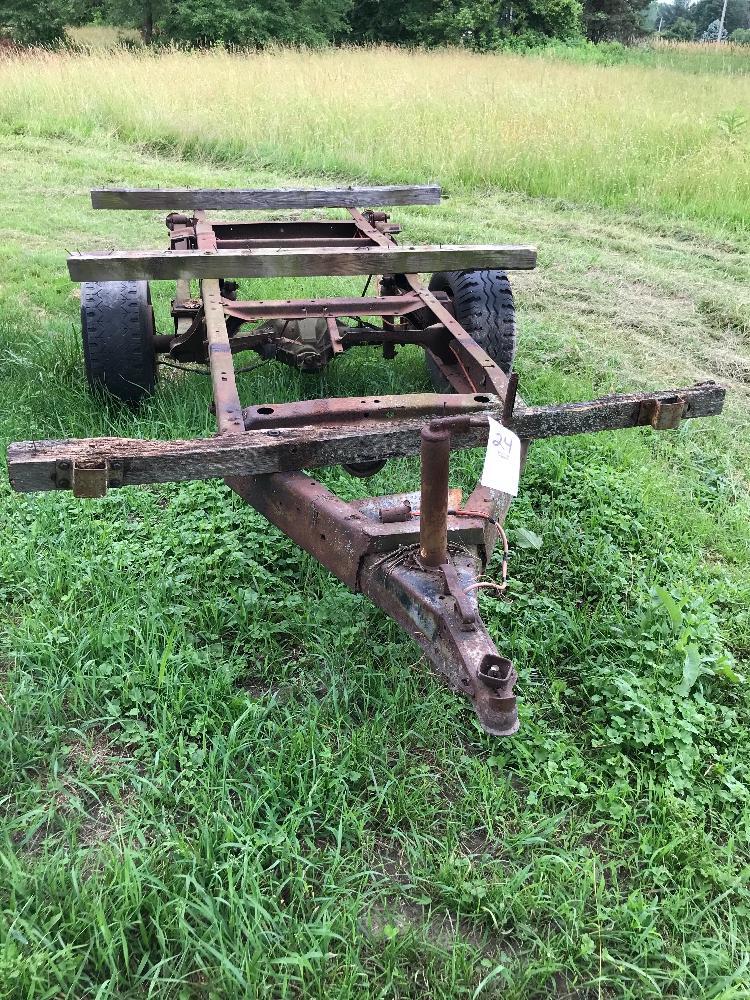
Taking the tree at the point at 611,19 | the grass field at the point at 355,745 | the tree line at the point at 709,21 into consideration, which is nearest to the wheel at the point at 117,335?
the grass field at the point at 355,745

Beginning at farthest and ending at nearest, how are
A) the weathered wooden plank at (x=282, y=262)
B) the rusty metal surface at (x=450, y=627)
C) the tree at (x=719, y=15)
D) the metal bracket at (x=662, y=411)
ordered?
the tree at (x=719, y=15), the weathered wooden plank at (x=282, y=262), the metal bracket at (x=662, y=411), the rusty metal surface at (x=450, y=627)

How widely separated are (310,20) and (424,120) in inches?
707

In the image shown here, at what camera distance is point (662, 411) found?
240 centimetres

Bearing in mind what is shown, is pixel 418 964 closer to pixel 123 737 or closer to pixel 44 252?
pixel 123 737

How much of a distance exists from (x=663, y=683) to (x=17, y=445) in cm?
205

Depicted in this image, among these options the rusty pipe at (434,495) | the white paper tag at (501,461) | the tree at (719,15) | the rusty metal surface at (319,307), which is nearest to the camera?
the rusty pipe at (434,495)

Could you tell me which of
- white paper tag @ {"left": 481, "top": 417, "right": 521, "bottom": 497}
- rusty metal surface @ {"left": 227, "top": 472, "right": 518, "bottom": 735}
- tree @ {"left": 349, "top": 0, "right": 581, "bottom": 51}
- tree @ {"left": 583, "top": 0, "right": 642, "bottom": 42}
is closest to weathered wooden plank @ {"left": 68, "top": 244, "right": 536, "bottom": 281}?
rusty metal surface @ {"left": 227, "top": 472, "right": 518, "bottom": 735}

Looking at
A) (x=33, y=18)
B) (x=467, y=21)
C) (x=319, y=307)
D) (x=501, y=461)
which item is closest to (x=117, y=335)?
(x=319, y=307)

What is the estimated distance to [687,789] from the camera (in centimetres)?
229

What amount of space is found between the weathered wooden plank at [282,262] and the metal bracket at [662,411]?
1304 mm

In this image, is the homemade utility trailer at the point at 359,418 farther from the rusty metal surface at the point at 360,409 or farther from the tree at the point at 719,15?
the tree at the point at 719,15

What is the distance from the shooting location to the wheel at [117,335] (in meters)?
3.82

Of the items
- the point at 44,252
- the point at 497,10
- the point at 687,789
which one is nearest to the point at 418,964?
the point at 687,789

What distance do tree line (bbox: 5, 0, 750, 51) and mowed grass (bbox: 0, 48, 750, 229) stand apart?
9081 millimetres
